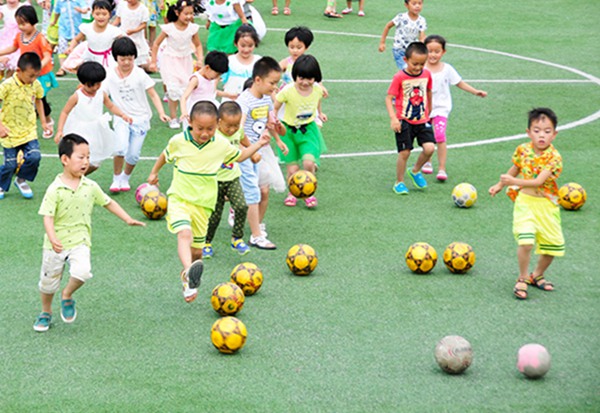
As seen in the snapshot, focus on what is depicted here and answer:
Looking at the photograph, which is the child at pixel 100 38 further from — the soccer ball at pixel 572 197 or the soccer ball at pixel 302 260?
the soccer ball at pixel 572 197

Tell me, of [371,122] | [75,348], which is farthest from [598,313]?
[371,122]

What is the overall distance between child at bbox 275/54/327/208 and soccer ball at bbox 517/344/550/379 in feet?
17.2

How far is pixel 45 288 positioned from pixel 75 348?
25.4 inches

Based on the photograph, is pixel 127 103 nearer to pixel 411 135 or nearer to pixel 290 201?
pixel 290 201

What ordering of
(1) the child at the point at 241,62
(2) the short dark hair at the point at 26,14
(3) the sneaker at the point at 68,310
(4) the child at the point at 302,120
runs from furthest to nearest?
(2) the short dark hair at the point at 26,14 < (1) the child at the point at 241,62 < (4) the child at the point at 302,120 < (3) the sneaker at the point at 68,310

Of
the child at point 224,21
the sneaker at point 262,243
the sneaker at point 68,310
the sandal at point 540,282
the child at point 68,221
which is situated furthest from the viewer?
the child at point 224,21

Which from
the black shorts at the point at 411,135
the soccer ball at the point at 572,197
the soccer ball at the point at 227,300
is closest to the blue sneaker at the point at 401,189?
the black shorts at the point at 411,135

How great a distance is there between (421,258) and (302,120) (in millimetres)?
3214

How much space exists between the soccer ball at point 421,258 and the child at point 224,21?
8.83 m

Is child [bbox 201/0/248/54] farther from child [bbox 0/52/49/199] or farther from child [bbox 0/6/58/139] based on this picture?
child [bbox 0/52/49/199]

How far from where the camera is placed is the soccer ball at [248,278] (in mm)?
9508

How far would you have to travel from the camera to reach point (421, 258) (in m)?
10.1

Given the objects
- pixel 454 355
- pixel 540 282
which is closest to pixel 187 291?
pixel 454 355

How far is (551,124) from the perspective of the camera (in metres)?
9.47
